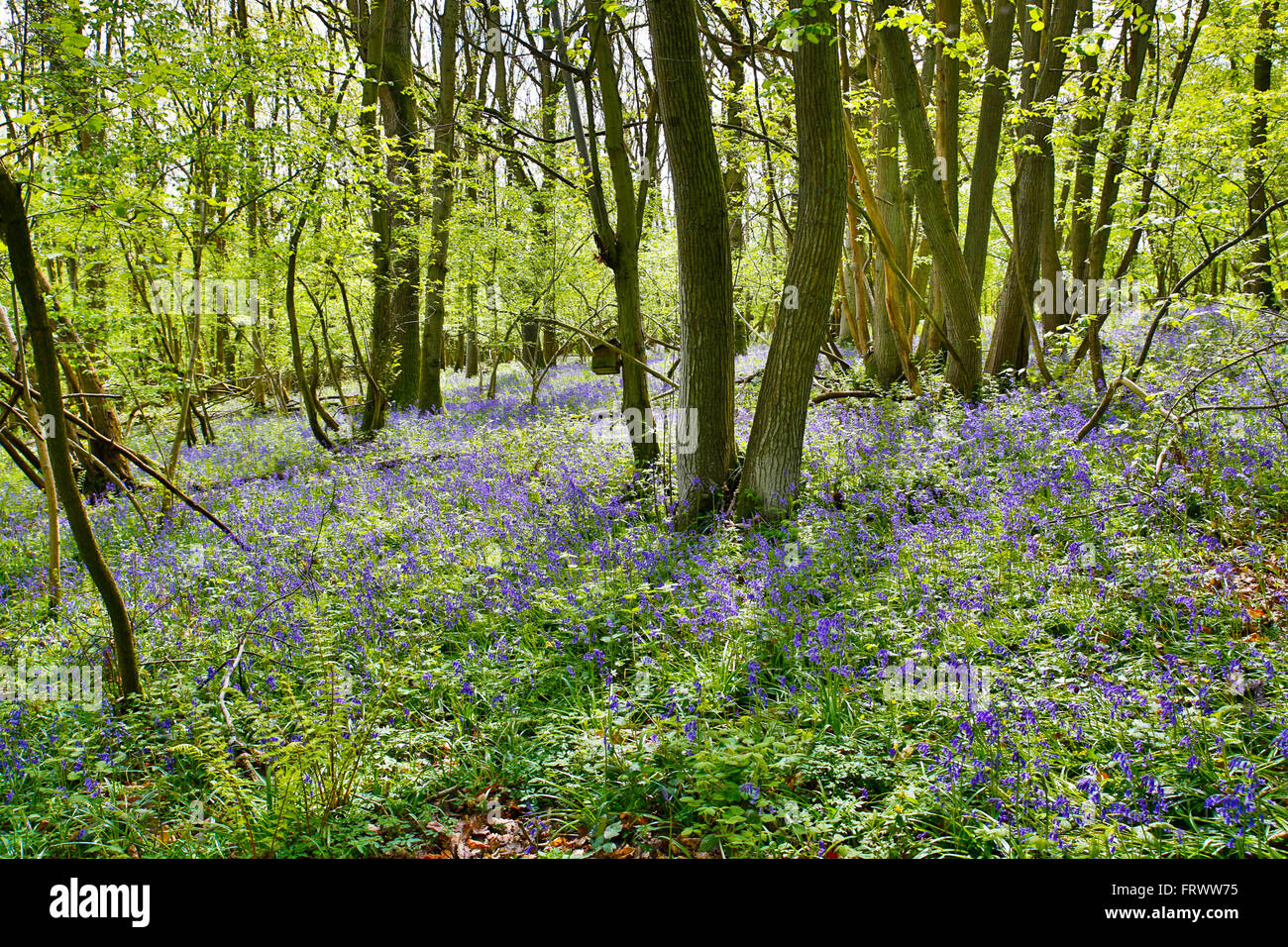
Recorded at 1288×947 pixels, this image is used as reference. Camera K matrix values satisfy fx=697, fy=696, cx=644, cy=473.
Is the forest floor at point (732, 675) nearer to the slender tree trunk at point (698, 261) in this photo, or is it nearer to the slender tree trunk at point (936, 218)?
the slender tree trunk at point (698, 261)

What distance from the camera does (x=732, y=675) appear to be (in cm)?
349

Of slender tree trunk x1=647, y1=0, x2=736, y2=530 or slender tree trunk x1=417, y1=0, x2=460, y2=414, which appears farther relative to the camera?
slender tree trunk x1=417, y1=0, x2=460, y2=414

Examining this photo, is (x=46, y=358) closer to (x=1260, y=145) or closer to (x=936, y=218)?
(x=936, y=218)

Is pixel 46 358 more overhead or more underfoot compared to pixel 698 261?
more underfoot

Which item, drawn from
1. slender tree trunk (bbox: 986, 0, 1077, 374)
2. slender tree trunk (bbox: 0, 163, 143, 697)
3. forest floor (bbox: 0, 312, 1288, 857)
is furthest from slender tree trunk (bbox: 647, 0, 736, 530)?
slender tree trunk (bbox: 986, 0, 1077, 374)

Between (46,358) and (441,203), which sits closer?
(46,358)

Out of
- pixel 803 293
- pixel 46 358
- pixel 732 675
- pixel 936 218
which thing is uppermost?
pixel 936 218

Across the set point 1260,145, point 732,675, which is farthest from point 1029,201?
point 732,675

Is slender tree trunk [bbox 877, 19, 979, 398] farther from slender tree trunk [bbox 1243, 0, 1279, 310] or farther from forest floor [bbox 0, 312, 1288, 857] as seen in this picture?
slender tree trunk [bbox 1243, 0, 1279, 310]

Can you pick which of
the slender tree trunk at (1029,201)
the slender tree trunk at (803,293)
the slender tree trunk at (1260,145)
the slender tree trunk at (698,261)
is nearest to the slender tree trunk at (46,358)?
the slender tree trunk at (698,261)

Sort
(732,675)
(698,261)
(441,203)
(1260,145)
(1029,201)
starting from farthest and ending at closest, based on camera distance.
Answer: (441,203)
(1029,201)
(1260,145)
(698,261)
(732,675)

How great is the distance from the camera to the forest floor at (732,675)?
2.61 meters

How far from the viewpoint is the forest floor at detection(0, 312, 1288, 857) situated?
2607mm
